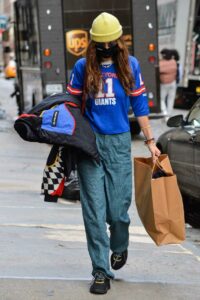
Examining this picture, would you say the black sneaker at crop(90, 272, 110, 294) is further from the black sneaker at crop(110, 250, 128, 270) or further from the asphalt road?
the black sneaker at crop(110, 250, 128, 270)

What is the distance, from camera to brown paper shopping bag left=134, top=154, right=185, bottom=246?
500 cm

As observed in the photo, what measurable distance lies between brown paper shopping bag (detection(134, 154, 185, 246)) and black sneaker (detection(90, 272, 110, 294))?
0.43 m

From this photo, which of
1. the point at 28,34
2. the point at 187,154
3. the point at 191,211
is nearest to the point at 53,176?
the point at 187,154

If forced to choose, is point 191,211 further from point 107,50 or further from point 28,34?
point 28,34

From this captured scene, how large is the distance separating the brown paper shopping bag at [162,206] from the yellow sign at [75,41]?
1088cm

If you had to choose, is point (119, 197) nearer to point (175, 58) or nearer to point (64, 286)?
point (64, 286)

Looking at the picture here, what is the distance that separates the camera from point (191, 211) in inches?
377

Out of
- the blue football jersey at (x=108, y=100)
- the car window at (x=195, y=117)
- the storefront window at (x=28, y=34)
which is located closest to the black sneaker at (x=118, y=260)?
the blue football jersey at (x=108, y=100)

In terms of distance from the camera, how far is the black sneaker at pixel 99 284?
197 inches

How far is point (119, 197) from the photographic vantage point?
5.12 metres

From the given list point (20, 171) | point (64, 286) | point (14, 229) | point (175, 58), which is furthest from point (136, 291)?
point (175, 58)

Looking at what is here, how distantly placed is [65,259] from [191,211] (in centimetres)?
383

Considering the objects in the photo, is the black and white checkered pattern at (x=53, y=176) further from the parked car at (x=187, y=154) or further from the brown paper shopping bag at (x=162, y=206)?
the parked car at (x=187, y=154)

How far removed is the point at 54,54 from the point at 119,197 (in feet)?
36.0
